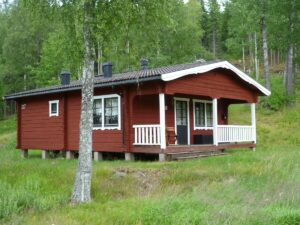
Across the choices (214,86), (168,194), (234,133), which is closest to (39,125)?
(214,86)

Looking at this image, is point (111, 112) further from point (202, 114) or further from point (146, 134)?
point (202, 114)

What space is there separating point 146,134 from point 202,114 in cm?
500

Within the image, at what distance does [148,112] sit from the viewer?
18703 millimetres

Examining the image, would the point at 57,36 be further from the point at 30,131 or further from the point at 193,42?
the point at 193,42

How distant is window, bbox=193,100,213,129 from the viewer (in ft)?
67.6

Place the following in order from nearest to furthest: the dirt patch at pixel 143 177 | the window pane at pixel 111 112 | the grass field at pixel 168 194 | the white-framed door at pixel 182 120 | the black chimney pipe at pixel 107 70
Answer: the grass field at pixel 168 194, the dirt patch at pixel 143 177, the window pane at pixel 111 112, the white-framed door at pixel 182 120, the black chimney pipe at pixel 107 70

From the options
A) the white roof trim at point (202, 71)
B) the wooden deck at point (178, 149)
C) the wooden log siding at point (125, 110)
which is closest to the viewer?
the white roof trim at point (202, 71)

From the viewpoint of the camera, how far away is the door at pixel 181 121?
19595 mm

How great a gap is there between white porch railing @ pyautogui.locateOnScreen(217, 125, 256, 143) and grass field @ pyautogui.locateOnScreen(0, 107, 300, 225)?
10.1 feet

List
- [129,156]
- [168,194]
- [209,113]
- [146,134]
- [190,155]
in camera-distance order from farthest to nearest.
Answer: [209,113], [129,156], [190,155], [146,134], [168,194]

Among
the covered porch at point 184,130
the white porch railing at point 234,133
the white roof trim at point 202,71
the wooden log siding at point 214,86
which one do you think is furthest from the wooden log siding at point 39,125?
the white porch railing at point 234,133

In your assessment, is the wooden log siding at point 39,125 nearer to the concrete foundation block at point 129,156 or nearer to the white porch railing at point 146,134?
the concrete foundation block at point 129,156

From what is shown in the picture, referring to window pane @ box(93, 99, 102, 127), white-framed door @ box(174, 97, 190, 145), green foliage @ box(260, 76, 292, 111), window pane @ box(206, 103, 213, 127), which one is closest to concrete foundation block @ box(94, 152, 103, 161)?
window pane @ box(93, 99, 102, 127)

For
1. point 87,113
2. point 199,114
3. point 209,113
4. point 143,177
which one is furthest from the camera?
point 209,113
